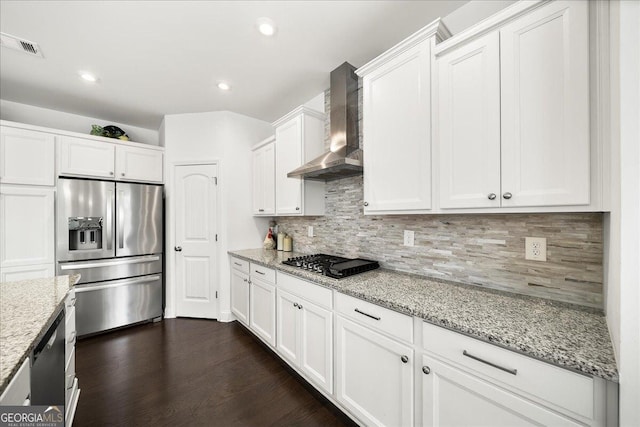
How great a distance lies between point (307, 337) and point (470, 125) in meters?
1.75

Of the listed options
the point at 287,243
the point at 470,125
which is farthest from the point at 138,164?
the point at 470,125

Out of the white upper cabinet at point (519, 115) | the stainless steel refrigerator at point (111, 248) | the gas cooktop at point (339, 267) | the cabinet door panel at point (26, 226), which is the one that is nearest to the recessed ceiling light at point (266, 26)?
the white upper cabinet at point (519, 115)

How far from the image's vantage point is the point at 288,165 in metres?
2.69

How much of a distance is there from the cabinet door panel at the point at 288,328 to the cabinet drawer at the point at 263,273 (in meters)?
0.16

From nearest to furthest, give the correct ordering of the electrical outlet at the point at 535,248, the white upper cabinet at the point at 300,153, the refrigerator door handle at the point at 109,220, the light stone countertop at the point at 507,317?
1. the light stone countertop at the point at 507,317
2. the electrical outlet at the point at 535,248
3. the white upper cabinet at the point at 300,153
4. the refrigerator door handle at the point at 109,220

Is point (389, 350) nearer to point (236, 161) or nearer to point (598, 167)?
point (598, 167)

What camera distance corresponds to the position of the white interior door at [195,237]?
130 inches

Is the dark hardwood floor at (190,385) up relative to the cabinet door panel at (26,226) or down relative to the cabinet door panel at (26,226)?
down

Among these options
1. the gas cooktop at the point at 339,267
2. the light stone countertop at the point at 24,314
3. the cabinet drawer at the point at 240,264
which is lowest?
the cabinet drawer at the point at 240,264

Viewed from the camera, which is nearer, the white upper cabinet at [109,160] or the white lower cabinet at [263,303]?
the white lower cabinet at [263,303]

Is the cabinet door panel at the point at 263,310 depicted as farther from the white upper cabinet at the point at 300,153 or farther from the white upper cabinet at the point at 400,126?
the white upper cabinet at the point at 400,126

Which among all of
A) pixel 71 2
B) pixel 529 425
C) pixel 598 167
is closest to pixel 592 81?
pixel 598 167

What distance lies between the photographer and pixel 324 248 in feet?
8.87

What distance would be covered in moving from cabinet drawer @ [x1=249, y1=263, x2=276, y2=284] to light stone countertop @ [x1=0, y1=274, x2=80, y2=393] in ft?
4.41
